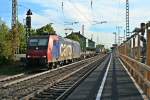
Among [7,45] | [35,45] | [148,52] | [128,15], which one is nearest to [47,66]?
[35,45]

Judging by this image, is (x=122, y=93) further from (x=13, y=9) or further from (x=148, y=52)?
(x=13, y=9)

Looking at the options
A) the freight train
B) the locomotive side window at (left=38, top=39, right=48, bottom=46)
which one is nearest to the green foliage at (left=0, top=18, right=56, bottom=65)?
the freight train

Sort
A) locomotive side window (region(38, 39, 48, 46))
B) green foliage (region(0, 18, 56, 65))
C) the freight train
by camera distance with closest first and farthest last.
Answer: the freight train
locomotive side window (region(38, 39, 48, 46))
green foliage (region(0, 18, 56, 65))

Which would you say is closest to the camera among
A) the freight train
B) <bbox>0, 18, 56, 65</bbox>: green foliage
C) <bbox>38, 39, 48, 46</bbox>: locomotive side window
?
the freight train

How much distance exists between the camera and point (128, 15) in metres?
73.3

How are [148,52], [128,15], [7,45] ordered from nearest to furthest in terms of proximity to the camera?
[148,52]
[7,45]
[128,15]

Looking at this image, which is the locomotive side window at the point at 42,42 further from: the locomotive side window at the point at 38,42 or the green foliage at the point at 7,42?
the green foliage at the point at 7,42

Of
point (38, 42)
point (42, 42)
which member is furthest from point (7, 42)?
point (42, 42)

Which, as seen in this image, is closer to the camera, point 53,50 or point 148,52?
point 148,52

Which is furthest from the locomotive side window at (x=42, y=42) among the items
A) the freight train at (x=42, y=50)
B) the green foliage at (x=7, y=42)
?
the green foliage at (x=7, y=42)

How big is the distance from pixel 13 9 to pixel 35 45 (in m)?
15.0

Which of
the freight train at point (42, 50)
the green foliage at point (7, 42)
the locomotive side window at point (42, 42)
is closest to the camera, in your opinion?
the freight train at point (42, 50)

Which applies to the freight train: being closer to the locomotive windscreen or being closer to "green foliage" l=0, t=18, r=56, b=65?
the locomotive windscreen

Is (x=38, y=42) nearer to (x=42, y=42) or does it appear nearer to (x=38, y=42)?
(x=38, y=42)
